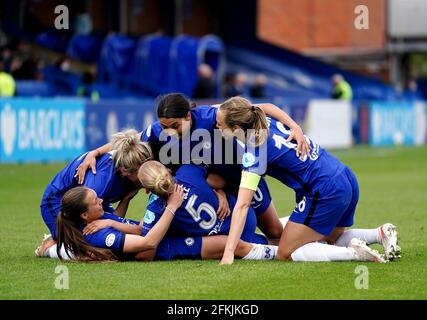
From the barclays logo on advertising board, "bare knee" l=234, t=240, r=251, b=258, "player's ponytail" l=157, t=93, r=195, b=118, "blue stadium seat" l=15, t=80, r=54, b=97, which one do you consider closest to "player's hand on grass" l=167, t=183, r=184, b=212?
"player's ponytail" l=157, t=93, r=195, b=118

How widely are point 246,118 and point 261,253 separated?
53.7 inches

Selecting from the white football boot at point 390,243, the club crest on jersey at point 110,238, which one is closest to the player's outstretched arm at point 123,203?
the club crest on jersey at point 110,238

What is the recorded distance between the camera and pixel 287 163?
824cm

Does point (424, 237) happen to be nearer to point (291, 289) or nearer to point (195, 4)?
point (291, 289)

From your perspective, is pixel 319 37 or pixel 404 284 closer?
pixel 404 284

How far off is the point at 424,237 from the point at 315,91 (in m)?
25.7

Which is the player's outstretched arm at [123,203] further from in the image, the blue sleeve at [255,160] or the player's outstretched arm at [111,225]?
the blue sleeve at [255,160]

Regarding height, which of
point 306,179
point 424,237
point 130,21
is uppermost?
point 130,21

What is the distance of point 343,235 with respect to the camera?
29.6 feet

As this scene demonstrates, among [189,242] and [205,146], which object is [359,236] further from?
[205,146]

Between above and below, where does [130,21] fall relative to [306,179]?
above
